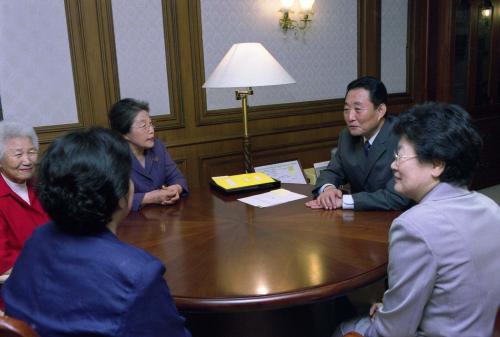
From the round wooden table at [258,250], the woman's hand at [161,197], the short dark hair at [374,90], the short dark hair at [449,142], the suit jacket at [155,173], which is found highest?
the short dark hair at [374,90]

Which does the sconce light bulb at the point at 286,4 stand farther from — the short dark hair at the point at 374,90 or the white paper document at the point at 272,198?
the white paper document at the point at 272,198

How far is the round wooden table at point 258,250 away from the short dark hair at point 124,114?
18.7 inches

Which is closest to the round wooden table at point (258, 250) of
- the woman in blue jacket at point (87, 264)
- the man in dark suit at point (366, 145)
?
the man in dark suit at point (366, 145)

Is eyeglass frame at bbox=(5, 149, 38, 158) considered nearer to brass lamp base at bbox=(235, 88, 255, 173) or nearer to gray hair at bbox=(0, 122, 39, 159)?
gray hair at bbox=(0, 122, 39, 159)

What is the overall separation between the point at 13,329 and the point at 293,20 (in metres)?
3.25

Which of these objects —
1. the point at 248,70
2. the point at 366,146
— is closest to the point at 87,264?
the point at 366,146

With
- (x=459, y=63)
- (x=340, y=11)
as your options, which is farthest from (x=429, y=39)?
(x=340, y=11)

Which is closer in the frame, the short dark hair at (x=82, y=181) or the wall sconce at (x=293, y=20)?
the short dark hair at (x=82, y=181)

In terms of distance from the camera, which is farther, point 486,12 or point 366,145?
point 486,12

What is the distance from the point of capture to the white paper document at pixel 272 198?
211 cm

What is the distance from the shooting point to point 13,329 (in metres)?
0.80

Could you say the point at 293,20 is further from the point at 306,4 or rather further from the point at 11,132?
the point at 11,132

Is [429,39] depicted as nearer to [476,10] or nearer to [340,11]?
[476,10]

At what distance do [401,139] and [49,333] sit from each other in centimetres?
96
